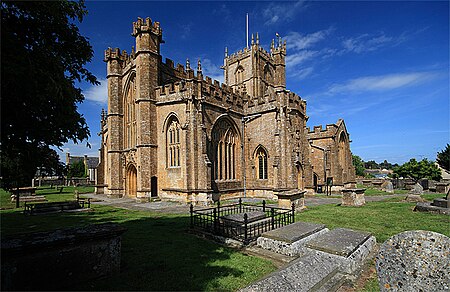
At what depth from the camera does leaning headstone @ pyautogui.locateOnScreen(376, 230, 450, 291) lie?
2.75m

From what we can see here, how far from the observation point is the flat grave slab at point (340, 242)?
582 centimetres

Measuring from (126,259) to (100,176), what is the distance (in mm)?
25273

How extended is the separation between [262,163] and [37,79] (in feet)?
72.2

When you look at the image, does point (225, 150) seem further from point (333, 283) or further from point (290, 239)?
point (333, 283)

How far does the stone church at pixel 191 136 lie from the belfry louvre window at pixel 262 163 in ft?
0.34

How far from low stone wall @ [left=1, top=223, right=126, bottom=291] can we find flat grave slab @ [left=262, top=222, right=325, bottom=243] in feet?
15.1

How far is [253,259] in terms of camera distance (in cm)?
663

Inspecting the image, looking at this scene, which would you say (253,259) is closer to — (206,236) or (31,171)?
(206,236)

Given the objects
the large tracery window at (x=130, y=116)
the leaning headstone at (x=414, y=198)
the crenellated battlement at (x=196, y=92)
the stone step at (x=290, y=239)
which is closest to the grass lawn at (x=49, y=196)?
the large tracery window at (x=130, y=116)

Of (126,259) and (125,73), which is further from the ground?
(125,73)

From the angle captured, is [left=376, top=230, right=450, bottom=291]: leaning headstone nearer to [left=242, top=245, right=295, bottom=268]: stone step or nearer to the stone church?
[left=242, top=245, right=295, bottom=268]: stone step

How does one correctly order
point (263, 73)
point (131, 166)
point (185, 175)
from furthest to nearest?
point (263, 73) < point (131, 166) < point (185, 175)

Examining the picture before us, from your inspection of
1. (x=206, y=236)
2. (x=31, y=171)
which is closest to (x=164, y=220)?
(x=206, y=236)

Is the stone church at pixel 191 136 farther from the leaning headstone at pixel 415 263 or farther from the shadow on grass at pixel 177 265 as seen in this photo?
the leaning headstone at pixel 415 263
